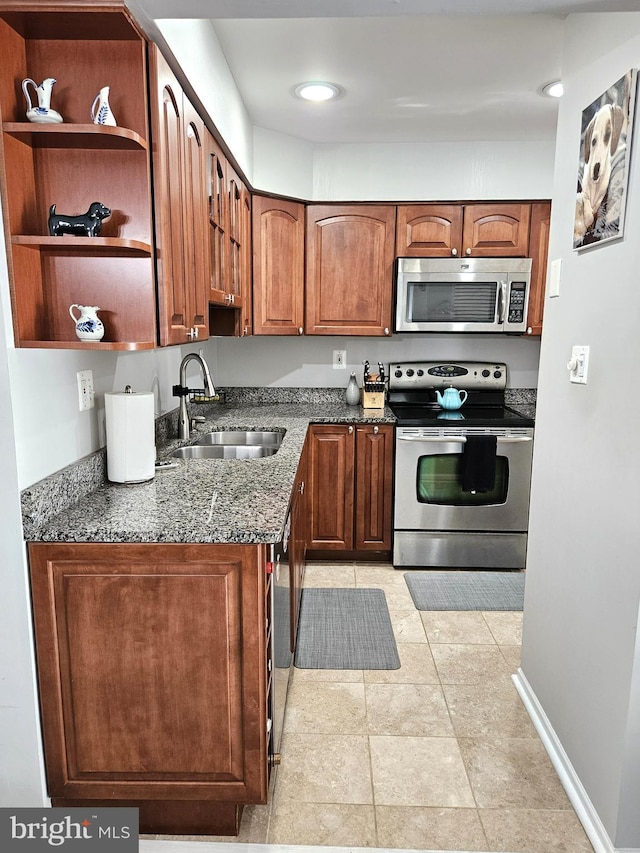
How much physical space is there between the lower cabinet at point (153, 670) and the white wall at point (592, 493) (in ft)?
3.01

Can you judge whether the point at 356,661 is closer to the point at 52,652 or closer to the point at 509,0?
the point at 52,652

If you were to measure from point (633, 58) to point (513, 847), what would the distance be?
6.91 ft

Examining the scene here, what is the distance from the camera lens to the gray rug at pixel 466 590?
2.98 metres

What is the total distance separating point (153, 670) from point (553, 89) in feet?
9.37

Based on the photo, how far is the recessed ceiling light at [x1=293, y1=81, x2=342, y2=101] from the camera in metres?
2.57

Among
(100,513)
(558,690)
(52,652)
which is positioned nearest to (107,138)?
(100,513)

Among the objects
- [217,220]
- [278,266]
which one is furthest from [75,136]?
[278,266]

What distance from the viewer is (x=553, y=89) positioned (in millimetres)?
2613

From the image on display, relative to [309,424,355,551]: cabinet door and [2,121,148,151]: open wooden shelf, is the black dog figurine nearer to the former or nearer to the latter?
[2,121,148,151]: open wooden shelf

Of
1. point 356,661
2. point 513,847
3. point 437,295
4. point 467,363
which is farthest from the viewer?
point 467,363

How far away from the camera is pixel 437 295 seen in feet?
11.4

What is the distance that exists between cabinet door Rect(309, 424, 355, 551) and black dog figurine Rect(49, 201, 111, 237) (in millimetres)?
2012

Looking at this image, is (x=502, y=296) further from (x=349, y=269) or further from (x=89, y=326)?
(x=89, y=326)

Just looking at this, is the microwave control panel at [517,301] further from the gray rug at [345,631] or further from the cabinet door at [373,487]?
the gray rug at [345,631]
